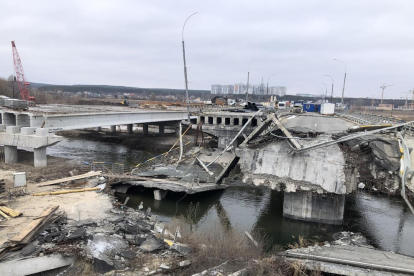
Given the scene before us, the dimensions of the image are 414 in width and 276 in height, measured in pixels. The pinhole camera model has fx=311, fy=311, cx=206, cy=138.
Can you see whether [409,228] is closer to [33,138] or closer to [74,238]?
[74,238]

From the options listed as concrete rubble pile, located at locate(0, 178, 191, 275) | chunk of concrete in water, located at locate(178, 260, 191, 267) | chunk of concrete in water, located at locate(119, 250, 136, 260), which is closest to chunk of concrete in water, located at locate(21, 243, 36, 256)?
concrete rubble pile, located at locate(0, 178, 191, 275)

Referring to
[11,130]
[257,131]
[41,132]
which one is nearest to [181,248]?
[257,131]

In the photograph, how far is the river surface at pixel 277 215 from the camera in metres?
20.4

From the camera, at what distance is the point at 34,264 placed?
42.4 feet

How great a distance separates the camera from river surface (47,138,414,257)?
20.4 metres

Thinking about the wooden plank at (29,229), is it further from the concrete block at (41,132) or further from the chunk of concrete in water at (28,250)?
the concrete block at (41,132)

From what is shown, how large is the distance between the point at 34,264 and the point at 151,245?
4.90 metres

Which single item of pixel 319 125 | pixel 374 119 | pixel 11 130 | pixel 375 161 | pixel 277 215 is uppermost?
pixel 374 119

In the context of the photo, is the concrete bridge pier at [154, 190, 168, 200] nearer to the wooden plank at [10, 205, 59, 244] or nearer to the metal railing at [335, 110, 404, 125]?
the wooden plank at [10, 205, 59, 244]

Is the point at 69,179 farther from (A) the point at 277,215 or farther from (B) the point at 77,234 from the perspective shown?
(A) the point at 277,215

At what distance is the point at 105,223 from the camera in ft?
57.8

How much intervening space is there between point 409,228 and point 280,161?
33.5 feet

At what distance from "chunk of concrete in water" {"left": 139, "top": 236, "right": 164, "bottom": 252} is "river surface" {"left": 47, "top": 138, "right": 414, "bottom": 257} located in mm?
6451

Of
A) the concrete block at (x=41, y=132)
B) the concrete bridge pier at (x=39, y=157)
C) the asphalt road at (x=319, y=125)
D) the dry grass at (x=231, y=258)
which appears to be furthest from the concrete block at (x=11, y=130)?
the asphalt road at (x=319, y=125)
